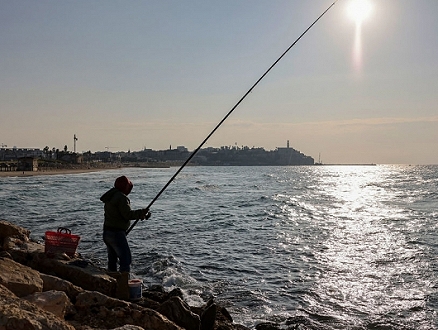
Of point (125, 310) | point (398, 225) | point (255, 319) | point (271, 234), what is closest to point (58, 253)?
point (125, 310)

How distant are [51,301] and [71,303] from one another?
55 centimetres

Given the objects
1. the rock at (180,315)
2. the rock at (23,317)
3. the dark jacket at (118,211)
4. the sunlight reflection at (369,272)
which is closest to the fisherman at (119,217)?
the dark jacket at (118,211)

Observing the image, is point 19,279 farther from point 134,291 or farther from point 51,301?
point 134,291

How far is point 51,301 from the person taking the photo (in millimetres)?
4301

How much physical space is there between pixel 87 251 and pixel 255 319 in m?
6.65

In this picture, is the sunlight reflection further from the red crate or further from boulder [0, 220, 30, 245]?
boulder [0, 220, 30, 245]

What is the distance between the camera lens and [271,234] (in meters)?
16.5

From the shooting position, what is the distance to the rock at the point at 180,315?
553cm

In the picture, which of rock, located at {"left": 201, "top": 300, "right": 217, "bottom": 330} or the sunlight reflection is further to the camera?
the sunlight reflection

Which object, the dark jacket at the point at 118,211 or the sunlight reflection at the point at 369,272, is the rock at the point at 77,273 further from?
the sunlight reflection at the point at 369,272

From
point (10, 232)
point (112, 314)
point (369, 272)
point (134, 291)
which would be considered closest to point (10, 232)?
point (10, 232)

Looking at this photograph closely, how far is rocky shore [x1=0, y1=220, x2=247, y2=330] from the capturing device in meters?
3.54

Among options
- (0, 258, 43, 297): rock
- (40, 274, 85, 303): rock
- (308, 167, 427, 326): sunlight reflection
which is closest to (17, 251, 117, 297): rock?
(40, 274, 85, 303): rock

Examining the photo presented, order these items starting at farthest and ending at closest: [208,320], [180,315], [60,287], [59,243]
Answer: [59,243] → [208,320] → [180,315] → [60,287]
